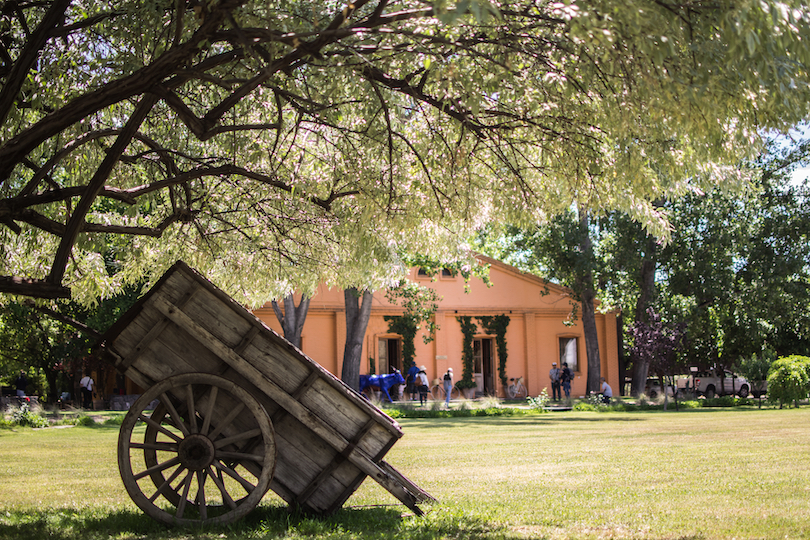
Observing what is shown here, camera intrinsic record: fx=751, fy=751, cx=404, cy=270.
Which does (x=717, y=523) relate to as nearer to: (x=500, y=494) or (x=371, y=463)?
(x=500, y=494)

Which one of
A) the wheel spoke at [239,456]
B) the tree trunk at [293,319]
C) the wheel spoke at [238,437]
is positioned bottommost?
the wheel spoke at [239,456]

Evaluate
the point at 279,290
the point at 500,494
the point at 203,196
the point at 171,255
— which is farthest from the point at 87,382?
the point at 500,494

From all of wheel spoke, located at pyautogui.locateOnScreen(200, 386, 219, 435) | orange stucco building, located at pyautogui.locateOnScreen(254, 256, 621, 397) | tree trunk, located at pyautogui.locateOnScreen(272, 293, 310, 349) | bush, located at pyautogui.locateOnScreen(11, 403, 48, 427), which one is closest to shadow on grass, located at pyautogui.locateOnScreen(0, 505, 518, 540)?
wheel spoke, located at pyautogui.locateOnScreen(200, 386, 219, 435)

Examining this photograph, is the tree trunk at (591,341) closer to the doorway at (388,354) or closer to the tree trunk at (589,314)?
the tree trunk at (589,314)

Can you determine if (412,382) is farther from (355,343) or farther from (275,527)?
(275,527)

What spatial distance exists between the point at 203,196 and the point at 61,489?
11.6 ft

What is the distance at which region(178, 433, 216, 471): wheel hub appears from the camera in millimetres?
5383

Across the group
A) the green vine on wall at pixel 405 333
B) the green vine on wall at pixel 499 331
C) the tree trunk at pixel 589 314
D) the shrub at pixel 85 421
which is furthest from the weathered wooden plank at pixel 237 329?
the green vine on wall at pixel 499 331

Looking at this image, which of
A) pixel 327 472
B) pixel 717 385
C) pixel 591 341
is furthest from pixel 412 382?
pixel 327 472

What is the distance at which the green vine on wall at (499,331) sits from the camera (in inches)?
1375

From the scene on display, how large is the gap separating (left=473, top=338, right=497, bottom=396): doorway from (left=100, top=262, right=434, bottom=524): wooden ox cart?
2970 cm

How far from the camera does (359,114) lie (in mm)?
7949

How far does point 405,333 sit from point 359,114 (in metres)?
25.9

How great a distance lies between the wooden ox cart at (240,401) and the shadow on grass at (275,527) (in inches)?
6.7
